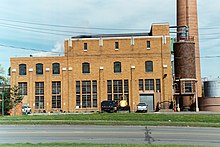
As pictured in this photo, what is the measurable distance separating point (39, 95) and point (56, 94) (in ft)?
9.78

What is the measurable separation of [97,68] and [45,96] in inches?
401

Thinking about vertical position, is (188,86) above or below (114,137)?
above

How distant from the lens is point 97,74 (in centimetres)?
6212

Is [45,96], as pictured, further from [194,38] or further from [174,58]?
[194,38]

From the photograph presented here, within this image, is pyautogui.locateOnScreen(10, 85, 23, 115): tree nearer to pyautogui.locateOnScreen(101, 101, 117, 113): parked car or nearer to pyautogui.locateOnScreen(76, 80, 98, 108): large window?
pyautogui.locateOnScreen(101, 101, 117, 113): parked car

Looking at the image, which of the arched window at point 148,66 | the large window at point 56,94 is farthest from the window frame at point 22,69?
the arched window at point 148,66

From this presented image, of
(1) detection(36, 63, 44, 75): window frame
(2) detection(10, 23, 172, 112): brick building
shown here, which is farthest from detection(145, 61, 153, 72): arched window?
(1) detection(36, 63, 44, 75): window frame

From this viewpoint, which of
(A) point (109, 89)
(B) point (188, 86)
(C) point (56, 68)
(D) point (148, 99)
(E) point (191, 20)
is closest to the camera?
(B) point (188, 86)

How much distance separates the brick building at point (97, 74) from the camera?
6103cm

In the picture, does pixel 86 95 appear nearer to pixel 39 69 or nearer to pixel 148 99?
pixel 39 69

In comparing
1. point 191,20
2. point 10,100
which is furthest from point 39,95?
point 191,20

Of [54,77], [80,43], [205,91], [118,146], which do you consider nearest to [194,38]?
[205,91]

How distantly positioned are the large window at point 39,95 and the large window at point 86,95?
6.17 metres

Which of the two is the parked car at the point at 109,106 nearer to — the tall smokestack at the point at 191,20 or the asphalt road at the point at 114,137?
the tall smokestack at the point at 191,20
